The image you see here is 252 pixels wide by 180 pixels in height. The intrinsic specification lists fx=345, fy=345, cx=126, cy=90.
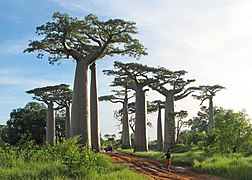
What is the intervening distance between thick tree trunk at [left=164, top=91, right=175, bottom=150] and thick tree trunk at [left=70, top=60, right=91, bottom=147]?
10.2 metres

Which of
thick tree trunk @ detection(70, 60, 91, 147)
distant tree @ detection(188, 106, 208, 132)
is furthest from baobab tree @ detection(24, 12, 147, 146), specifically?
distant tree @ detection(188, 106, 208, 132)

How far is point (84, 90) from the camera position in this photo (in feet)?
41.7

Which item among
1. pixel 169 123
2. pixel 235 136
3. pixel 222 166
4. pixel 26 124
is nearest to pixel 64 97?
pixel 26 124

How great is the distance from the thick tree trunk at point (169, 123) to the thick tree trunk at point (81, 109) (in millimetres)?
10231

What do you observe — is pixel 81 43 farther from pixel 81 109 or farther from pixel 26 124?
pixel 26 124

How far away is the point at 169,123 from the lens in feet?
72.8

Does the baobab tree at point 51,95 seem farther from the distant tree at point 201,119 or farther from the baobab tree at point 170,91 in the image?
the distant tree at point 201,119

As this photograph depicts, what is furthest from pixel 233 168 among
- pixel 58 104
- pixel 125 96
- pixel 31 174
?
pixel 58 104

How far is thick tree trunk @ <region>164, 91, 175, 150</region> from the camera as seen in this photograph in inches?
869

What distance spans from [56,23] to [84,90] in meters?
2.59

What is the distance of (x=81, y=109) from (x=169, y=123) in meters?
10.8

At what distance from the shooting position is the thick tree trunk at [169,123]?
72.4ft

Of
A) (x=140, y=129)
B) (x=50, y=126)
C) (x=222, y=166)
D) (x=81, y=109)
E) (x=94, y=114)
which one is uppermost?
(x=81, y=109)

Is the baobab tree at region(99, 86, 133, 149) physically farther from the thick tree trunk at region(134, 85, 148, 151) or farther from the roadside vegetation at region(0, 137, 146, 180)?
the roadside vegetation at region(0, 137, 146, 180)
